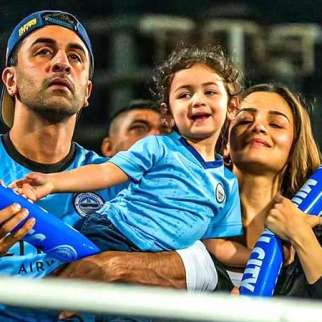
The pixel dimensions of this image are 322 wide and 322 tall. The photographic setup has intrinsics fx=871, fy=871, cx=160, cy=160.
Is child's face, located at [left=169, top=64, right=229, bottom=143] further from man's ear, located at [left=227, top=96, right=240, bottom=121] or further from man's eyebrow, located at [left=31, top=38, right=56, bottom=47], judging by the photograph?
man's eyebrow, located at [left=31, top=38, right=56, bottom=47]

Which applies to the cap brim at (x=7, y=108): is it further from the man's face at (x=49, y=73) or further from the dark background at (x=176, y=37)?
the dark background at (x=176, y=37)

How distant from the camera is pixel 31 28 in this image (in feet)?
4.52

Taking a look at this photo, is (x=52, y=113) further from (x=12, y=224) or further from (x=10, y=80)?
(x=12, y=224)

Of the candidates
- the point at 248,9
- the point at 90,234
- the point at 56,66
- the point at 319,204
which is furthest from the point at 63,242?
the point at 248,9

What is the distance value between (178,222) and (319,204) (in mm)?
242

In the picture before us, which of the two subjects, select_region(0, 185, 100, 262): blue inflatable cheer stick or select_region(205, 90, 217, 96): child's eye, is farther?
select_region(205, 90, 217, 96): child's eye

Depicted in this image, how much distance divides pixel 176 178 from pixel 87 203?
15 centimetres

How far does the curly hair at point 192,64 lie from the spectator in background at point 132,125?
0.05 metres

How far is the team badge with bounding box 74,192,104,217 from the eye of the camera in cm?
137

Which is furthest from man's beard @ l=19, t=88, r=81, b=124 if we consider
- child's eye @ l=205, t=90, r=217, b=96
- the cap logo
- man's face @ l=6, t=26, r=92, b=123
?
child's eye @ l=205, t=90, r=217, b=96

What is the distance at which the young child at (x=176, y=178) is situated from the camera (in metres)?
1.35

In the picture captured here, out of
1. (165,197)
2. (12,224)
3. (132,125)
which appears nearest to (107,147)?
(132,125)

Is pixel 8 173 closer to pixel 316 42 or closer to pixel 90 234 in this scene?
pixel 90 234

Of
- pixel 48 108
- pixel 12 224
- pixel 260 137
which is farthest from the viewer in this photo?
pixel 260 137
